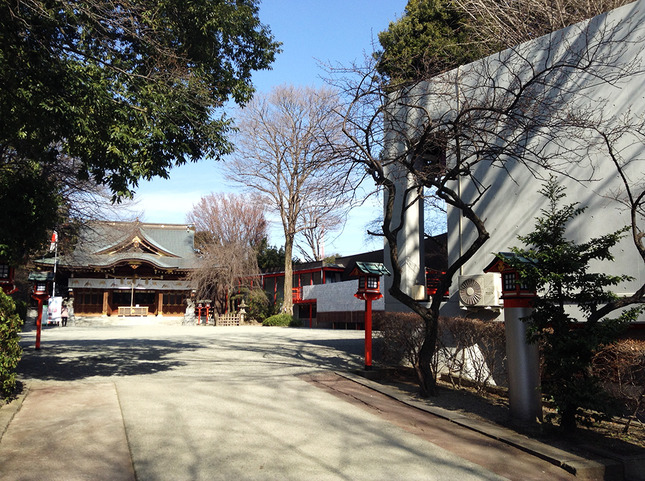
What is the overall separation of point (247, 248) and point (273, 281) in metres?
3.69

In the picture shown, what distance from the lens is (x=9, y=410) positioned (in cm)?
654

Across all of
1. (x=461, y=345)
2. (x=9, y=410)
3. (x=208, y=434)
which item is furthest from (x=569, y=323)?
(x=9, y=410)

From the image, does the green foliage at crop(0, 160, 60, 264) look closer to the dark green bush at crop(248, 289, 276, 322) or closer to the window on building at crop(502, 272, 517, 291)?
the window on building at crop(502, 272, 517, 291)

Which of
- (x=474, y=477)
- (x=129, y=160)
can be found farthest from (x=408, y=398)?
(x=129, y=160)

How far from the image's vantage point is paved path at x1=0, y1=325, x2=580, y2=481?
4.82 meters

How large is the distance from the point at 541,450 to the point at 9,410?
6.44 meters

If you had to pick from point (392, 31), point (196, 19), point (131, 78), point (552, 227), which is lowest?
point (552, 227)

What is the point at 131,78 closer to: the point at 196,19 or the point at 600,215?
the point at 196,19

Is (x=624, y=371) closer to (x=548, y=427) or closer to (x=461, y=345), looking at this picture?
(x=548, y=427)

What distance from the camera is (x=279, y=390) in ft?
27.1

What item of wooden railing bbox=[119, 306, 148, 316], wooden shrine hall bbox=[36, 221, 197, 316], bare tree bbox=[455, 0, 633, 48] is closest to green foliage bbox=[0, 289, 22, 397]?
bare tree bbox=[455, 0, 633, 48]

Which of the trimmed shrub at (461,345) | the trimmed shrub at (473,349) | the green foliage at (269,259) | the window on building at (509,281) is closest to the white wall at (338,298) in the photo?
the green foliage at (269,259)

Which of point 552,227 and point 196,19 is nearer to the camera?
point 552,227

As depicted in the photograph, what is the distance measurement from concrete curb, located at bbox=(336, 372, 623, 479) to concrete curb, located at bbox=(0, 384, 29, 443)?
532 cm
